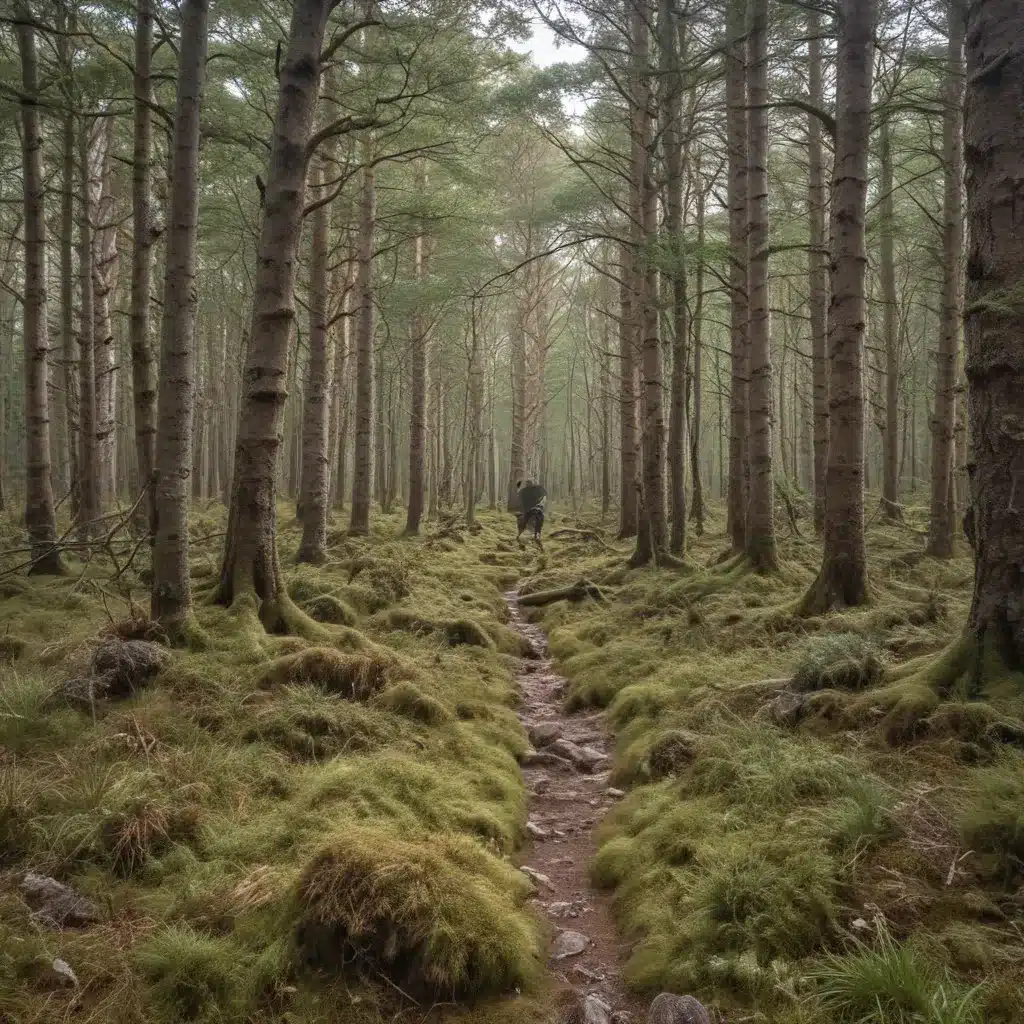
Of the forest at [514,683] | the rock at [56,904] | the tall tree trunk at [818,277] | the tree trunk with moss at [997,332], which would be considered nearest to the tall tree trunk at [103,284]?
the forest at [514,683]

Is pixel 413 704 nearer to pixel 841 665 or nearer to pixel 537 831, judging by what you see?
pixel 537 831

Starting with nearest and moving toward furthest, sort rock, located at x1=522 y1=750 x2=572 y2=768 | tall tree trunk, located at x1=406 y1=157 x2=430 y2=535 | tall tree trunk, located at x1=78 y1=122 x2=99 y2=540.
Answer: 1. rock, located at x1=522 y1=750 x2=572 y2=768
2. tall tree trunk, located at x1=78 y1=122 x2=99 y2=540
3. tall tree trunk, located at x1=406 y1=157 x2=430 y2=535

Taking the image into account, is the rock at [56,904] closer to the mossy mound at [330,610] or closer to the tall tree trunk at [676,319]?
the mossy mound at [330,610]

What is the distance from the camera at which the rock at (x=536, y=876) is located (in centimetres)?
398

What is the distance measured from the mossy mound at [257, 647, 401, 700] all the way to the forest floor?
0.03 metres

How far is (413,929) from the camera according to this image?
2926mm

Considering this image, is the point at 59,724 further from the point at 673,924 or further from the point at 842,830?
the point at 842,830

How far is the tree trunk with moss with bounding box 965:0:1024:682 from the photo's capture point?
4074 millimetres

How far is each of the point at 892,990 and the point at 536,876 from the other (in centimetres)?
209

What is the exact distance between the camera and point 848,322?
7023 mm

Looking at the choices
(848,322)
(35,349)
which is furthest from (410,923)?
(35,349)

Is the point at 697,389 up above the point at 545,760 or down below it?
above

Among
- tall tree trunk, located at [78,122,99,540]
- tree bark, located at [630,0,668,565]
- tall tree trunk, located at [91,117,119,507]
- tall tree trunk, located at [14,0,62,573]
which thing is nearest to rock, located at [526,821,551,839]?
tree bark, located at [630,0,668,565]

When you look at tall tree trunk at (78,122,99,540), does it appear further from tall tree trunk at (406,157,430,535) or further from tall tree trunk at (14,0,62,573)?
tall tree trunk at (406,157,430,535)
